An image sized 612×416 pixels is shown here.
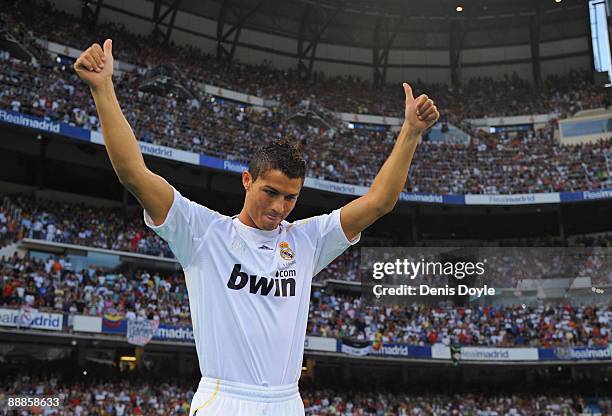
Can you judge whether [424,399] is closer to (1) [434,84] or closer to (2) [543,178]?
(2) [543,178]

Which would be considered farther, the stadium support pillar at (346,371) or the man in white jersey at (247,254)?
the stadium support pillar at (346,371)

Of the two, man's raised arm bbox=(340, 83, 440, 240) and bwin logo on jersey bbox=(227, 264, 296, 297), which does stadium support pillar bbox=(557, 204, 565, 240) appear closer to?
man's raised arm bbox=(340, 83, 440, 240)

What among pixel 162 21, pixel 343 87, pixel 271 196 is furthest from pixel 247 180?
pixel 343 87

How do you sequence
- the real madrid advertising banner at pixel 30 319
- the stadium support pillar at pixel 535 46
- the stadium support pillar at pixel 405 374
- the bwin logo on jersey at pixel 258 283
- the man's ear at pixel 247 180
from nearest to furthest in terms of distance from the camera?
1. the bwin logo on jersey at pixel 258 283
2. the man's ear at pixel 247 180
3. the real madrid advertising banner at pixel 30 319
4. the stadium support pillar at pixel 405 374
5. the stadium support pillar at pixel 535 46

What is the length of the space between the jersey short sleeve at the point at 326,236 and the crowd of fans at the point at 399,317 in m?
24.4

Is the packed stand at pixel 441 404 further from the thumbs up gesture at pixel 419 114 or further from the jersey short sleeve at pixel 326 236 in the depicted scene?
the thumbs up gesture at pixel 419 114

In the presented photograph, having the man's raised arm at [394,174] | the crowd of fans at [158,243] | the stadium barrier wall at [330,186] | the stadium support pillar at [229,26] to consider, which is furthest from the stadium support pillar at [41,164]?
the man's raised arm at [394,174]

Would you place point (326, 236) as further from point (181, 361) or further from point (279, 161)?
point (181, 361)

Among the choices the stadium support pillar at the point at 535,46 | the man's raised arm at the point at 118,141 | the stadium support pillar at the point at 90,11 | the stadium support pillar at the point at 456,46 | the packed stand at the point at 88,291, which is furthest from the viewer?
the stadium support pillar at the point at 456,46

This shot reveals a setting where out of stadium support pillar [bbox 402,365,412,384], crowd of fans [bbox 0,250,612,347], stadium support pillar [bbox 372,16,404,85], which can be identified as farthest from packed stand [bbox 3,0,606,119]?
stadium support pillar [bbox 402,365,412,384]

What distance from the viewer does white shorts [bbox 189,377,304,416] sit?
10.1 ft

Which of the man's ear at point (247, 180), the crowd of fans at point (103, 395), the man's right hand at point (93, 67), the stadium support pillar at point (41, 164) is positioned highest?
the stadium support pillar at point (41, 164)

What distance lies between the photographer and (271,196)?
323 cm

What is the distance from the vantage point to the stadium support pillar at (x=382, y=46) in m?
47.3
